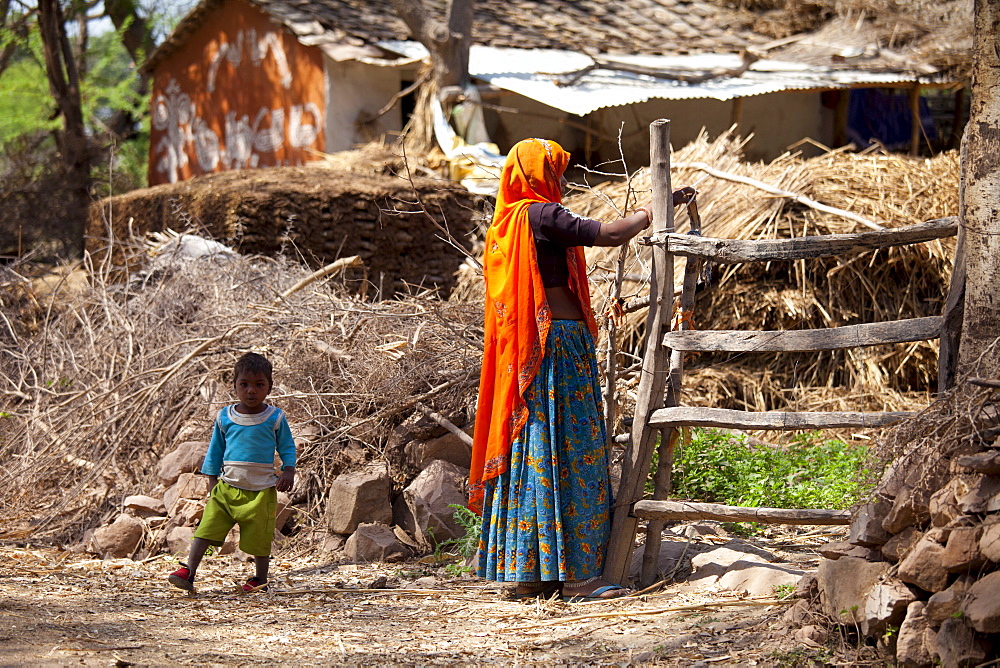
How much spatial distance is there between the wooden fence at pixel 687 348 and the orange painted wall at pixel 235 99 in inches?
327

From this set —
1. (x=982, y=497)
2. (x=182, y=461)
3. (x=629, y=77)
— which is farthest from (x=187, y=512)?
(x=629, y=77)

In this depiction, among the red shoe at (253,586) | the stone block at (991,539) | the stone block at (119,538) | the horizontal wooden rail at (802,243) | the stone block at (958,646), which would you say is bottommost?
the stone block at (119,538)

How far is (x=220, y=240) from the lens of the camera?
8336 mm

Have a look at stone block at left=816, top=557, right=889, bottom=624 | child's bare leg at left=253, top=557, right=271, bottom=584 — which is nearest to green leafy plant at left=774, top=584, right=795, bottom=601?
stone block at left=816, top=557, right=889, bottom=624

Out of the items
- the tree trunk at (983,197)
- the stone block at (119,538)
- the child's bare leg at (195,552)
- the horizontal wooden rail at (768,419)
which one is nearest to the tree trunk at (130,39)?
the stone block at (119,538)

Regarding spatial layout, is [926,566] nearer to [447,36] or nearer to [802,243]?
[802,243]

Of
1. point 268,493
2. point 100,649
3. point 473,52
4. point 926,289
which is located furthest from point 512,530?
point 473,52

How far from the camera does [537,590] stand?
385 cm

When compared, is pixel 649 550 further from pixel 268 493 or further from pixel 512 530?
pixel 268 493

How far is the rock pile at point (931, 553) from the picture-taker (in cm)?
240

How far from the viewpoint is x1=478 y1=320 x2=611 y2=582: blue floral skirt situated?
12.1 feet

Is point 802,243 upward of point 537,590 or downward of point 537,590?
upward

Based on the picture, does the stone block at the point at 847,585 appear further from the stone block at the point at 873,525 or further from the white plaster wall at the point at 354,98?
the white plaster wall at the point at 354,98

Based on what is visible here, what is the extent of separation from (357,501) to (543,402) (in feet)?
4.78
